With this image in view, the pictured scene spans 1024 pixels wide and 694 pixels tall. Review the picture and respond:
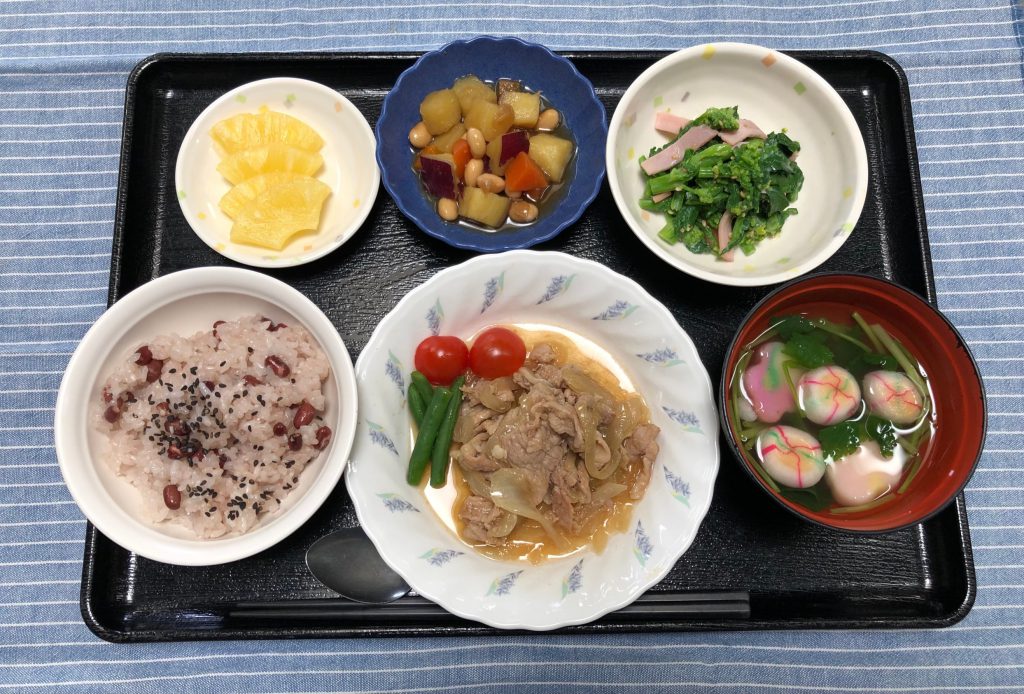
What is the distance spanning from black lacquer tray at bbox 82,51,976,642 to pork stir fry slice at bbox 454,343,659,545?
0.40 metres

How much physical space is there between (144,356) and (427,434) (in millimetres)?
946

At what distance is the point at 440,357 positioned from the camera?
85.4 inches

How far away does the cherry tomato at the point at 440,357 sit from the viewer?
2170 millimetres

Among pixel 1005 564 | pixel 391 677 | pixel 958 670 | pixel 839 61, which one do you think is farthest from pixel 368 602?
pixel 839 61

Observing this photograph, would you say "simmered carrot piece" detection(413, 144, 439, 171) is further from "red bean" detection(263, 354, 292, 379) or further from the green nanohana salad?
"red bean" detection(263, 354, 292, 379)

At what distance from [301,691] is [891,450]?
2.40 meters

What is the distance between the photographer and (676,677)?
2.43 meters

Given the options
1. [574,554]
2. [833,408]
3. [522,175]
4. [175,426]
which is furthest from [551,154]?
[175,426]

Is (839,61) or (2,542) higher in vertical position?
(839,61)

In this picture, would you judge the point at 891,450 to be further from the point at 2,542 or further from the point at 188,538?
the point at 2,542

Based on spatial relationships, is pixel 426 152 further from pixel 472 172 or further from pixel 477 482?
pixel 477 482

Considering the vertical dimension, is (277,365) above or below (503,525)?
above

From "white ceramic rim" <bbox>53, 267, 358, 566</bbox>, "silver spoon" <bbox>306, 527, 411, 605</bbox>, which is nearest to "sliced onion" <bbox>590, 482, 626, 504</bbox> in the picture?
"silver spoon" <bbox>306, 527, 411, 605</bbox>

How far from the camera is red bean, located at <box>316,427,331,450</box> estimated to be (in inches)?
80.0
